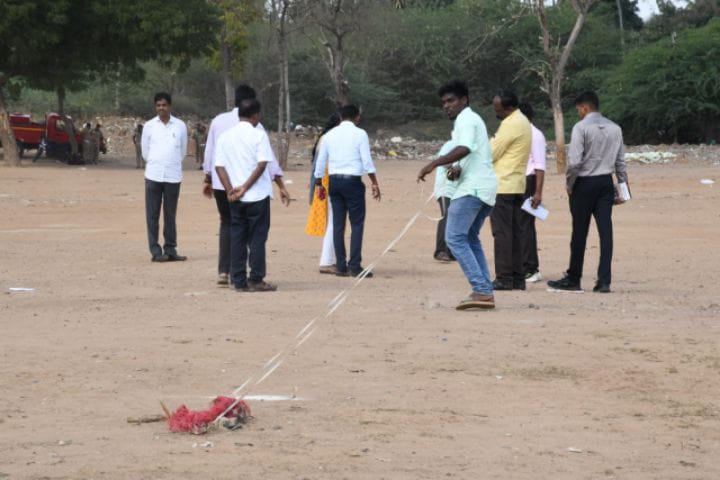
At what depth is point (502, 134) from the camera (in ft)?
37.8

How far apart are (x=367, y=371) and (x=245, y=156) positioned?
13.1 feet

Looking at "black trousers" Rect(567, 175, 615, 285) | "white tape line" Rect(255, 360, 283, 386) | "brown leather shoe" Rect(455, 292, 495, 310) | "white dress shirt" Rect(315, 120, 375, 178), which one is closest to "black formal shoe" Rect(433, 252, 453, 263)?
"white dress shirt" Rect(315, 120, 375, 178)

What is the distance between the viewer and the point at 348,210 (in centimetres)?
1288

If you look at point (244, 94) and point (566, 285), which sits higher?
point (244, 94)

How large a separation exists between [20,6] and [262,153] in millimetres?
22915

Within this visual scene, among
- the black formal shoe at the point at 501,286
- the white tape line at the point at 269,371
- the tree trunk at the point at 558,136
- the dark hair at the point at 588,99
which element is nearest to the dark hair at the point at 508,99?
the dark hair at the point at 588,99

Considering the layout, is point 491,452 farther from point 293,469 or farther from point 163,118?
point 163,118

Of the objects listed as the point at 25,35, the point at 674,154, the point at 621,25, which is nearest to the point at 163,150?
the point at 25,35

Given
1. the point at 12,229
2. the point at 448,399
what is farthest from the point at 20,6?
the point at 448,399

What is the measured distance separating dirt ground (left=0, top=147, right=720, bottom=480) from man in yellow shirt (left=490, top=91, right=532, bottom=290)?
37 cm

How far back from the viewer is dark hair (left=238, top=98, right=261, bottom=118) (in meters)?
11.4

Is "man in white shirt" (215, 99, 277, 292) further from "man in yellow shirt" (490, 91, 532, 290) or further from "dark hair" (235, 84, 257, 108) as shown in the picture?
"man in yellow shirt" (490, 91, 532, 290)

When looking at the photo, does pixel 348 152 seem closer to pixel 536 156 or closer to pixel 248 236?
pixel 248 236

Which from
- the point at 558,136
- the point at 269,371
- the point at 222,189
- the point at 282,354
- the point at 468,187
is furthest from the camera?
the point at 558,136
